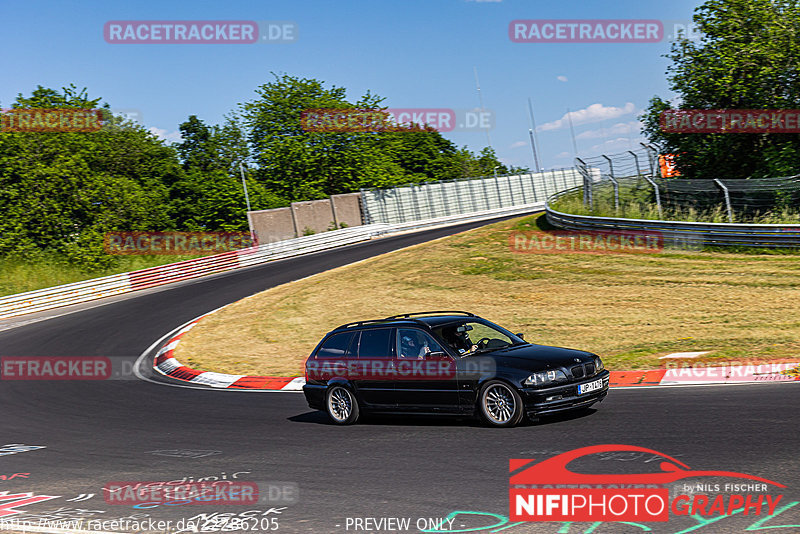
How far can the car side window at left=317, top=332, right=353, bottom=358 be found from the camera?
1093 cm

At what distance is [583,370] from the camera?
365 inches

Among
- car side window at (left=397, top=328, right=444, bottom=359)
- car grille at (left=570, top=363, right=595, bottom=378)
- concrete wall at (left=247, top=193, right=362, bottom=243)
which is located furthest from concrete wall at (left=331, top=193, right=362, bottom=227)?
car grille at (left=570, top=363, right=595, bottom=378)

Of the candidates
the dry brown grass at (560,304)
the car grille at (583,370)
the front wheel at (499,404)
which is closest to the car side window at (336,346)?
the front wheel at (499,404)

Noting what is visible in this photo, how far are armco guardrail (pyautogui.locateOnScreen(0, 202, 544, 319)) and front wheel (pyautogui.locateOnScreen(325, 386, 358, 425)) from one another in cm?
2361

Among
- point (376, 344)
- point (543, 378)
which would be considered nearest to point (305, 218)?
point (376, 344)

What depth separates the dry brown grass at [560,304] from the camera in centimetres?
1473

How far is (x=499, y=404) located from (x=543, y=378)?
0.71 metres

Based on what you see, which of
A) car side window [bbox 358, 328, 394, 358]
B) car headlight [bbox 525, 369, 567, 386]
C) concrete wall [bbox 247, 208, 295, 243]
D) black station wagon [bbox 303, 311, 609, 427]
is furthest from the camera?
concrete wall [bbox 247, 208, 295, 243]

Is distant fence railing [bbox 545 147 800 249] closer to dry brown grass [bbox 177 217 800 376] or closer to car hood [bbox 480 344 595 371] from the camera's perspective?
dry brown grass [bbox 177 217 800 376]

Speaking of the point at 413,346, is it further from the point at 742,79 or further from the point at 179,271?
the point at 179,271

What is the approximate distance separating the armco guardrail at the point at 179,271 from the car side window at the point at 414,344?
972 inches

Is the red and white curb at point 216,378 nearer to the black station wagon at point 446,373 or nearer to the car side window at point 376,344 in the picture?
the black station wagon at point 446,373

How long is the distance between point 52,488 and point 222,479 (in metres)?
1.93

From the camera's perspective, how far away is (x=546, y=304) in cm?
1992
